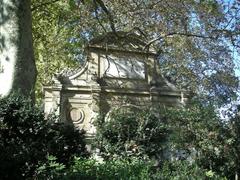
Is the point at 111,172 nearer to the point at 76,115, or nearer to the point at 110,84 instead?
the point at 76,115

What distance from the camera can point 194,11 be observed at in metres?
15.5

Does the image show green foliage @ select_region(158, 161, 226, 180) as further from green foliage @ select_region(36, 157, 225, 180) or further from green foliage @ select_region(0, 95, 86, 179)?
green foliage @ select_region(0, 95, 86, 179)

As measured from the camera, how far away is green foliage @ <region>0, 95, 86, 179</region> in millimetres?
A: 6590

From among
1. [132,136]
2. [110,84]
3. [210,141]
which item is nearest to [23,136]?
[210,141]

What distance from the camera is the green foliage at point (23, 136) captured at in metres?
6.59

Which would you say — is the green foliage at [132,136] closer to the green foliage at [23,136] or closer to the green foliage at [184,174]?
the green foliage at [184,174]

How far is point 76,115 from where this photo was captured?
54.8 ft

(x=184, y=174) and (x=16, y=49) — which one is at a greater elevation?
(x=16, y=49)

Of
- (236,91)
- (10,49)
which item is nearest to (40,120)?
(10,49)

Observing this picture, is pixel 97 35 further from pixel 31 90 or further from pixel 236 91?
pixel 236 91

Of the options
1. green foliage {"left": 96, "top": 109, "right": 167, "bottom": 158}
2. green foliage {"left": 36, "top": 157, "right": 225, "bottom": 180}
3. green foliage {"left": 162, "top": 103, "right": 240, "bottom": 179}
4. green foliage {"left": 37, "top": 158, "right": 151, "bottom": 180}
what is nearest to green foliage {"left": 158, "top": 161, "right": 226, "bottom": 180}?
green foliage {"left": 36, "top": 157, "right": 225, "bottom": 180}

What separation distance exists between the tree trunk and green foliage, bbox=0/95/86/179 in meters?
1.15

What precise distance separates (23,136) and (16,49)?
252 cm

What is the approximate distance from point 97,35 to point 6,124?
10.3m
